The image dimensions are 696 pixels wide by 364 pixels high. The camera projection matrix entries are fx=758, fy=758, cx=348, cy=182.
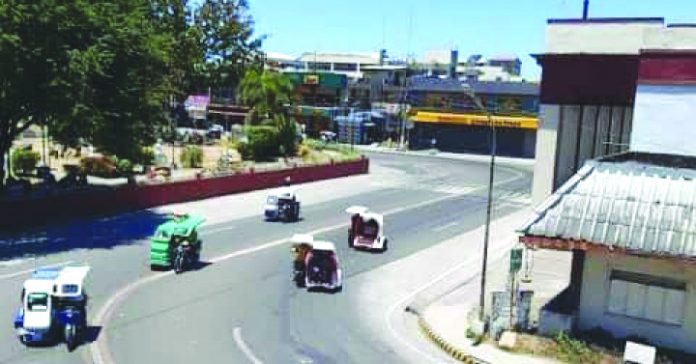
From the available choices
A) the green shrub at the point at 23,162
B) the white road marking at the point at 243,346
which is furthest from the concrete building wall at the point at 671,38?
the green shrub at the point at 23,162

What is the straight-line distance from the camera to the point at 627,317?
63.9 ft

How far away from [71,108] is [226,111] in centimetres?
6199

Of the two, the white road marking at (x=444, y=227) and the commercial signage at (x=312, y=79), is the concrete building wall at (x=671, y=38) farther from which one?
the commercial signage at (x=312, y=79)

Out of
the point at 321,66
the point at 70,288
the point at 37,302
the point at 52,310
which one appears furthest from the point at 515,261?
the point at 321,66

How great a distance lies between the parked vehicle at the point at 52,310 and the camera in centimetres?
1747

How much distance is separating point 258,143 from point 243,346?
37824 millimetres

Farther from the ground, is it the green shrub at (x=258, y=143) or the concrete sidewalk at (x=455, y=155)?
the green shrub at (x=258, y=143)

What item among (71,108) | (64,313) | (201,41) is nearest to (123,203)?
(71,108)

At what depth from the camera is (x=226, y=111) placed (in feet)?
301

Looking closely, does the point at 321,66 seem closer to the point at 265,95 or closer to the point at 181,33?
the point at 181,33

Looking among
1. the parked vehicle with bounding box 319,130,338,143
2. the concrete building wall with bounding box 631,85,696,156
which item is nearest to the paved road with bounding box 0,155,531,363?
the concrete building wall with bounding box 631,85,696,156

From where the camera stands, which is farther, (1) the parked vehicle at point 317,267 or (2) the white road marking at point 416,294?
(1) the parked vehicle at point 317,267

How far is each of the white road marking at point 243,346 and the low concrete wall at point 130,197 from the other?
1541cm

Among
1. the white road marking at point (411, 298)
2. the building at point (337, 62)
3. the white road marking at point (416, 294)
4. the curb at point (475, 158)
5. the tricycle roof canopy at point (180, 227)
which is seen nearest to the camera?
the white road marking at point (411, 298)
